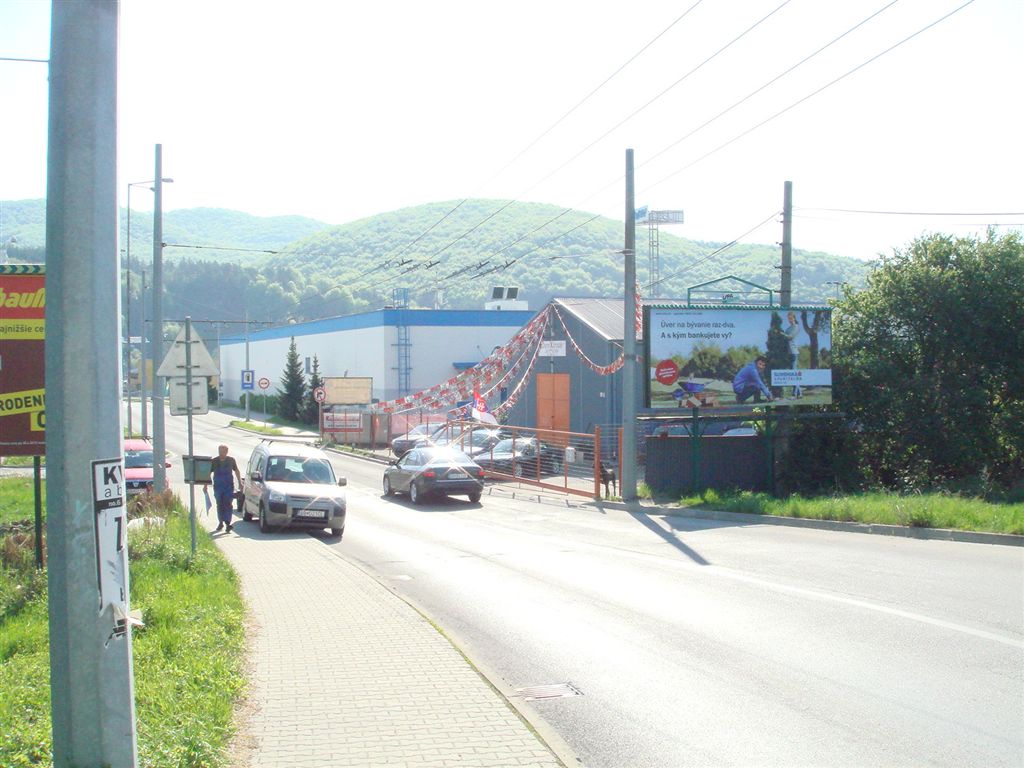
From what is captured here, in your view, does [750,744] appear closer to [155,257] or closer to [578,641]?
[578,641]

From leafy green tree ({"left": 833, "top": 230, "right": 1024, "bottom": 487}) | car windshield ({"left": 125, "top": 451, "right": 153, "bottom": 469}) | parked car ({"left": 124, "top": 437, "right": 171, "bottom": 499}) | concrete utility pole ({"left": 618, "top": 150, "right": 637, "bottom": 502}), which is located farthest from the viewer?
car windshield ({"left": 125, "top": 451, "right": 153, "bottom": 469})

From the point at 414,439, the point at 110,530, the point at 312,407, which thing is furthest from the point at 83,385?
the point at 312,407

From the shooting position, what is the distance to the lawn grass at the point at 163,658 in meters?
5.24

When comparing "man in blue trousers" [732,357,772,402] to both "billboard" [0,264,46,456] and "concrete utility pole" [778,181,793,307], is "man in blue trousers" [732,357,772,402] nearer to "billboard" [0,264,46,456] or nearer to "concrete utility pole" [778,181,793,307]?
"concrete utility pole" [778,181,793,307]

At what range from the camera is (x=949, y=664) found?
300 inches

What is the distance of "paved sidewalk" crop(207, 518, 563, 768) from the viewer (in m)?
5.64

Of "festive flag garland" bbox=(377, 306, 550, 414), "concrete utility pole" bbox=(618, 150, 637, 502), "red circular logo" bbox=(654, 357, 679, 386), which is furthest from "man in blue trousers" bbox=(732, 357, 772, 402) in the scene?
"festive flag garland" bbox=(377, 306, 550, 414)

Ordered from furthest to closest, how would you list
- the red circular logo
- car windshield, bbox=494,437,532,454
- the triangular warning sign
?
1. car windshield, bbox=494,437,532,454
2. the red circular logo
3. the triangular warning sign

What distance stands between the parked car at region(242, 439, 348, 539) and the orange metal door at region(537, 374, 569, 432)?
1938 centimetres

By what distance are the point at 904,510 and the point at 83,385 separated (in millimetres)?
15496

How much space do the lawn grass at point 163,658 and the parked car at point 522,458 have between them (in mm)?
18592

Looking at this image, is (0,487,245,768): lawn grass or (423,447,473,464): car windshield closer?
(0,487,245,768): lawn grass

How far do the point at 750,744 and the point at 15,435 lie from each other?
36.7ft

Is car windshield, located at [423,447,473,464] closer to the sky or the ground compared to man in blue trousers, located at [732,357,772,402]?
closer to the ground
